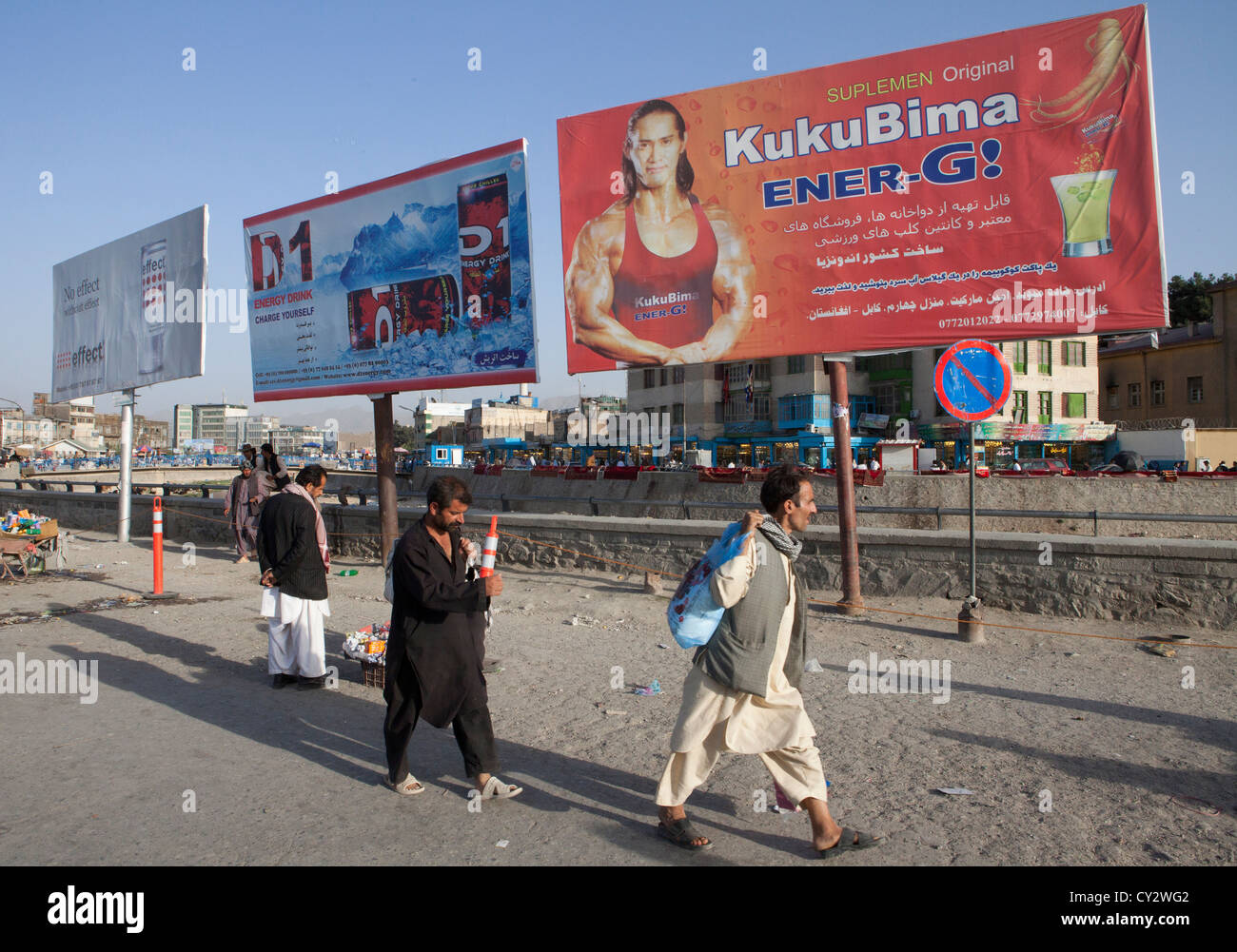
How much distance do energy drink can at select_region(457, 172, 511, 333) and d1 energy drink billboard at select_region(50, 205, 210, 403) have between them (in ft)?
23.6

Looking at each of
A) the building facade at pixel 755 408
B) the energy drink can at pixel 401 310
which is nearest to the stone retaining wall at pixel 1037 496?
the energy drink can at pixel 401 310

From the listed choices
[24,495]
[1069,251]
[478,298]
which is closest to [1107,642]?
[1069,251]

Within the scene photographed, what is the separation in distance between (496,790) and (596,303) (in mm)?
7531

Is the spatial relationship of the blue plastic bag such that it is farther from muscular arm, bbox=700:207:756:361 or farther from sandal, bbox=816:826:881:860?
muscular arm, bbox=700:207:756:361

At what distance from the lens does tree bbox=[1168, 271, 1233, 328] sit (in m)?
53.5

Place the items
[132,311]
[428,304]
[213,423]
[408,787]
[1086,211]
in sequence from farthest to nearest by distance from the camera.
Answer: [213,423]
[132,311]
[428,304]
[1086,211]
[408,787]

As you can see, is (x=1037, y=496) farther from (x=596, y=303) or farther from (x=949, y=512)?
(x=596, y=303)

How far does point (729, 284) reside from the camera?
9.39 m

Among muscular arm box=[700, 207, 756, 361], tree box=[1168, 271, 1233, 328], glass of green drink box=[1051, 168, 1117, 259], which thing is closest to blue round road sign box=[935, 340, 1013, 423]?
glass of green drink box=[1051, 168, 1117, 259]

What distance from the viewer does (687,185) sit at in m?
9.66

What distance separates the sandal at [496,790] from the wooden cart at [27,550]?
1062 cm

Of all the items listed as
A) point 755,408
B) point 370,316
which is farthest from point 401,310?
point 755,408

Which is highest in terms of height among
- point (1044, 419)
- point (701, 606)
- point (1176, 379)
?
point (1176, 379)
